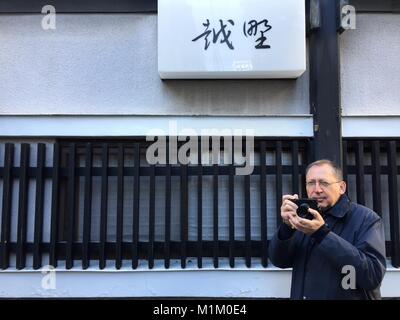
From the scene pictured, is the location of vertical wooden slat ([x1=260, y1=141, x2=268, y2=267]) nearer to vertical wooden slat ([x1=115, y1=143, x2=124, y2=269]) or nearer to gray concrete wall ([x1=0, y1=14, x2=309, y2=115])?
gray concrete wall ([x1=0, y1=14, x2=309, y2=115])

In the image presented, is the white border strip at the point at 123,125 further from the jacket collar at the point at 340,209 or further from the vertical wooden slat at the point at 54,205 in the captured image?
the jacket collar at the point at 340,209

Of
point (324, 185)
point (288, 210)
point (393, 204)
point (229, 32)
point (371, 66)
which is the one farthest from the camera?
point (371, 66)

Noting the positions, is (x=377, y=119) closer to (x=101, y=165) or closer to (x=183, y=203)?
(x=183, y=203)

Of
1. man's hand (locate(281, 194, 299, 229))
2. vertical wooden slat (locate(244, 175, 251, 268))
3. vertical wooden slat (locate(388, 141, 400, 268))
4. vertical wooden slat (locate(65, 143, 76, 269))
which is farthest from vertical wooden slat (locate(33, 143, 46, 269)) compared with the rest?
vertical wooden slat (locate(388, 141, 400, 268))

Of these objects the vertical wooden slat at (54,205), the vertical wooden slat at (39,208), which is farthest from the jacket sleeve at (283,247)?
the vertical wooden slat at (39,208)

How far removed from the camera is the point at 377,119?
3.54 m

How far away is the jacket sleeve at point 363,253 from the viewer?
5.89 ft

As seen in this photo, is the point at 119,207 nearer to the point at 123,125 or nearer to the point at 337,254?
the point at 123,125

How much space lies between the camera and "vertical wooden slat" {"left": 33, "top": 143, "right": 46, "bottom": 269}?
11.3 ft

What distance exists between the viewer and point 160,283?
3.40 metres

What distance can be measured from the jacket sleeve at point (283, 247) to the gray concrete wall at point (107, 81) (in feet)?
5.64

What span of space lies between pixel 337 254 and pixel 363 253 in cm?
17

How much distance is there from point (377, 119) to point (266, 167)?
113 cm

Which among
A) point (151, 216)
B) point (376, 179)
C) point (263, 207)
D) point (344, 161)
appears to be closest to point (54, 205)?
point (151, 216)
